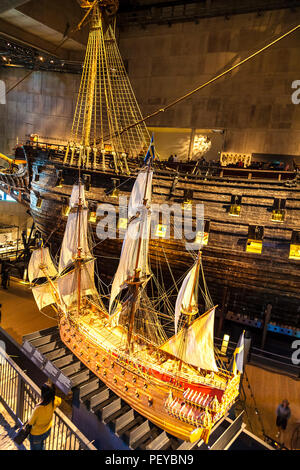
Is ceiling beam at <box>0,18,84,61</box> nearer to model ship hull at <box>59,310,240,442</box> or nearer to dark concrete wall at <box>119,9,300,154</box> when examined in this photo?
dark concrete wall at <box>119,9,300,154</box>

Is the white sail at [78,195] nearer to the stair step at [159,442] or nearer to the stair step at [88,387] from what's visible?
the stair step at [88,387]

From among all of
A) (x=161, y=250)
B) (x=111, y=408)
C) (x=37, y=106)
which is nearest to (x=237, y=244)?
(x=161, y=250)

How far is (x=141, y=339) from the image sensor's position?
23.0 feet

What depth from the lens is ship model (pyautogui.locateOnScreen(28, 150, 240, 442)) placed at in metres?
5.39

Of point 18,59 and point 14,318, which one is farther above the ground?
point 18,59

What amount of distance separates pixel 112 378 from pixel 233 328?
4.63m

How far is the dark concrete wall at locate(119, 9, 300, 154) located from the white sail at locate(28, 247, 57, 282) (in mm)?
10037

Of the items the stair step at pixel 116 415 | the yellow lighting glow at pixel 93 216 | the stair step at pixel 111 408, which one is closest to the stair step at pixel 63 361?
the stair step at pixel 111 408

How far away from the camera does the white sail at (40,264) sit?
8602 mm

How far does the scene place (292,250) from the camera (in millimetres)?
8250

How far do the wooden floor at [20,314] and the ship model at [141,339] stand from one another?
1.42 meters
